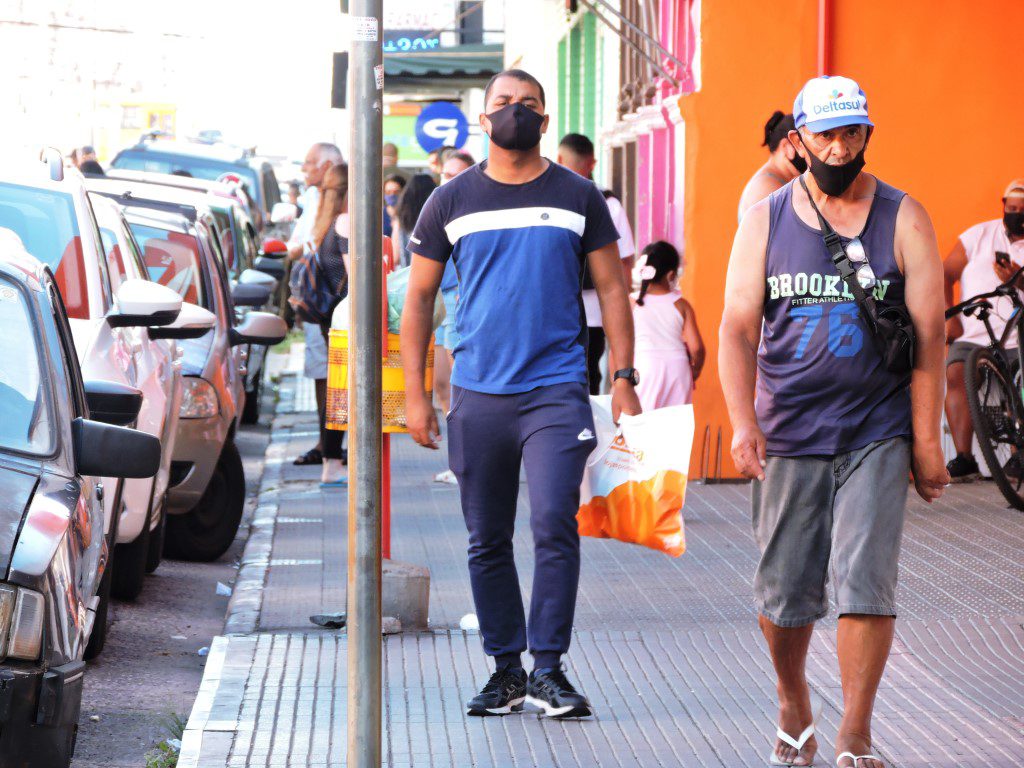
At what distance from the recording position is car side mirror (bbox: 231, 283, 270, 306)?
11953mm

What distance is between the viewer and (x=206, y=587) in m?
9.34

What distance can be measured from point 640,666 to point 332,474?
17.6 feet

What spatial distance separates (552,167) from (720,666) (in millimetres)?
1965

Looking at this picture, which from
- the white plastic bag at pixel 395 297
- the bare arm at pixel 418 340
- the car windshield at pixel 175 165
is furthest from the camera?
the car windshield at pixel 175 165

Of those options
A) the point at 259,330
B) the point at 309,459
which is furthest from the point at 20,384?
the point at 309,459

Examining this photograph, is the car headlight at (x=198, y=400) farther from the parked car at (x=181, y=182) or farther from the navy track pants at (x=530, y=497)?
the parked car at (x=181, y=182)

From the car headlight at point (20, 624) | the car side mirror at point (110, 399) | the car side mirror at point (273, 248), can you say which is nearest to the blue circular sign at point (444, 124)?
the car side mirror at point (273, 248)

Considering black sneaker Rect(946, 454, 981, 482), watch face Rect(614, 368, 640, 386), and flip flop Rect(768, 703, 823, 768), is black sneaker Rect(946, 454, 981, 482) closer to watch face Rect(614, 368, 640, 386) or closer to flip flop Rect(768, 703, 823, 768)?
watch face Rect(614, 368, 640, 386)

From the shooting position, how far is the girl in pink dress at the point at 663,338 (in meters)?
10.4

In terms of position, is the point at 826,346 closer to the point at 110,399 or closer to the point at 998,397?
the point at 110,399

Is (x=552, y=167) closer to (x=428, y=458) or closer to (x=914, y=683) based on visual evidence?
(x=914, y=683)

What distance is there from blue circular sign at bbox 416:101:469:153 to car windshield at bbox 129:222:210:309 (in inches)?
429

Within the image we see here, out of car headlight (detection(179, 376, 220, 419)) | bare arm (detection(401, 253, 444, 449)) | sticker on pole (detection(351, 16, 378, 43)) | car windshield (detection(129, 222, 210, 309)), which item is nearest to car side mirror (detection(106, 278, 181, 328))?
bare arm (detection(401, 253, 444, 449))

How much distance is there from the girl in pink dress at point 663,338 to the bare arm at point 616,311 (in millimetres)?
4124
